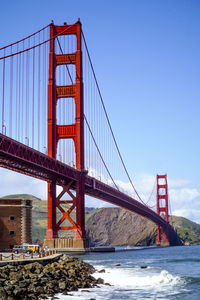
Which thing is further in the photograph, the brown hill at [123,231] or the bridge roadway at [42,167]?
the brown hill at [123,231]

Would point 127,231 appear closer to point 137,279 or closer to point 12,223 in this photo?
point 12,223

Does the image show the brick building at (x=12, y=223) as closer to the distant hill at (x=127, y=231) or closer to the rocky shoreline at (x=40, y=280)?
the rocky shoreline at (x=40, y=280)

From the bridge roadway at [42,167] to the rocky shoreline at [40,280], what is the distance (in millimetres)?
18869

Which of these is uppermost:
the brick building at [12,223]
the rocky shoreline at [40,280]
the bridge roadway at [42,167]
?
the bridge roadway at [42,167]

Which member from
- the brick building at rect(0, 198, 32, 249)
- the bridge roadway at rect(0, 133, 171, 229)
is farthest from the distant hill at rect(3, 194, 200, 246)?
the brick building at rect(0, 198, 32, 249)

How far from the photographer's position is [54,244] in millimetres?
62125

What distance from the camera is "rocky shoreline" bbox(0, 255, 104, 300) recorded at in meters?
22.5

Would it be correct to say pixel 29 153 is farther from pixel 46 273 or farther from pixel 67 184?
pixel 46 273

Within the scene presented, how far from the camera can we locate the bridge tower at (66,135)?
6347cm

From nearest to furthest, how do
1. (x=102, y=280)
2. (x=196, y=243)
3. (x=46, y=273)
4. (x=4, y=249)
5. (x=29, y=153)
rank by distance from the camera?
(x=46, y=273) → (x=102, y=280) → (x=4, y=249) → (x=29, y=153) → (x=196, y=243)

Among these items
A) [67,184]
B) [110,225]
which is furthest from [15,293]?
[110,225]

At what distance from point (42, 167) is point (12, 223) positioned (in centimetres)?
1053

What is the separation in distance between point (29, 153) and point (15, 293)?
1196 inches

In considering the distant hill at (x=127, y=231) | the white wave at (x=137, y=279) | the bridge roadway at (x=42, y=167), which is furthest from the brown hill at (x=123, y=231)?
the white wave at (x=137, y=279)
